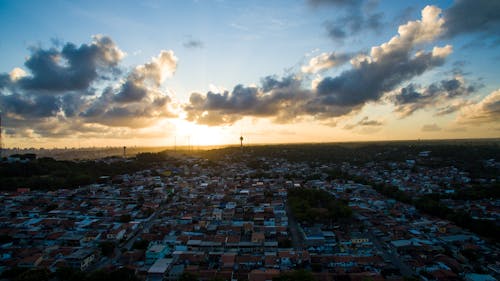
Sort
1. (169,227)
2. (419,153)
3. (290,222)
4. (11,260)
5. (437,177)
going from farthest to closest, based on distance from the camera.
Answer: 1. (419,153)
2. (437,177)
3. (290,222)
4. (169,227)
5. (11,260)

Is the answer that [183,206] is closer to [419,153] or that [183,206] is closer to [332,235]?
[332,235]

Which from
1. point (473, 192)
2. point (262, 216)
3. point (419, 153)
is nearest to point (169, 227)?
point (262, 216)

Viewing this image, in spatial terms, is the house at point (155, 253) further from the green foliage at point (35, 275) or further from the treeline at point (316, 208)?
the treeline at point (316, 208)

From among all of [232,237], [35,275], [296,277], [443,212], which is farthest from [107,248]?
[443,212]

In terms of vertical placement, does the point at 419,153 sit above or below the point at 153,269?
above

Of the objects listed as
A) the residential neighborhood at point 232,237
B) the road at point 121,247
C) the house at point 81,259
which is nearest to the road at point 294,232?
the residential neighborhood at point 232,237

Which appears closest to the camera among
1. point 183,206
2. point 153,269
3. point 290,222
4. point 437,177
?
point 153,269

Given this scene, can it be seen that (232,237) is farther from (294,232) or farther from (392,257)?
(392,257)
